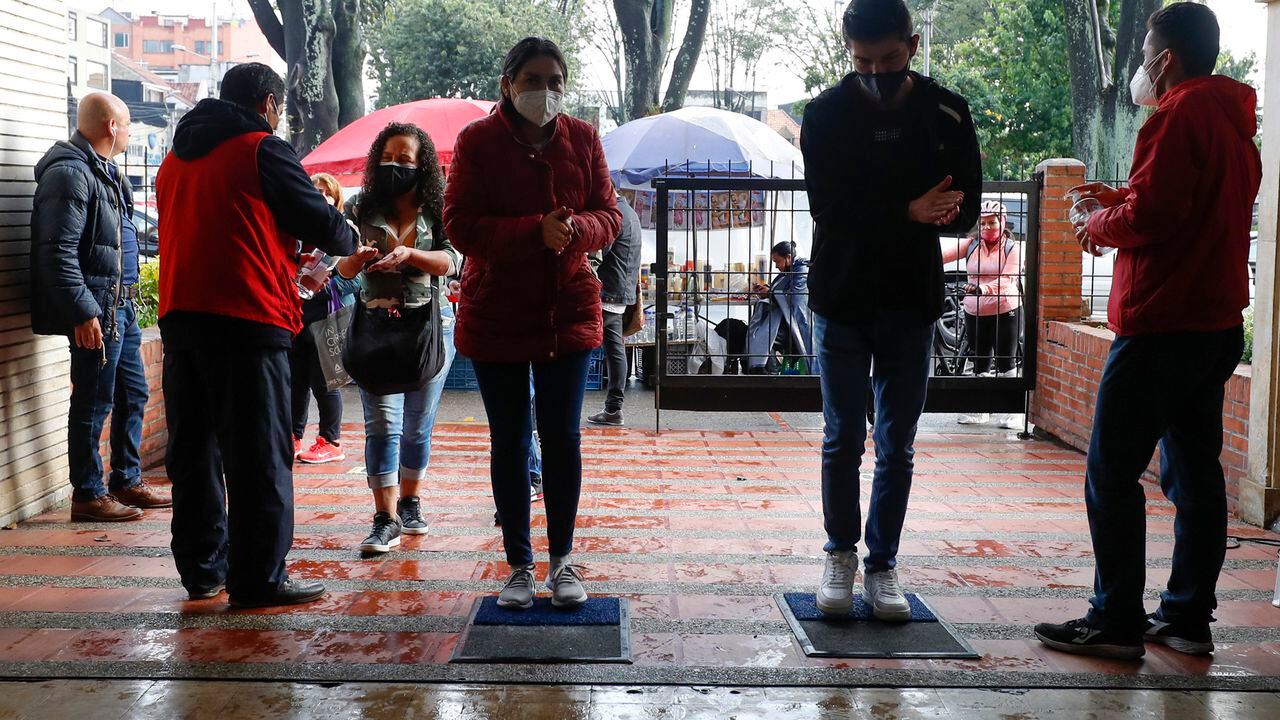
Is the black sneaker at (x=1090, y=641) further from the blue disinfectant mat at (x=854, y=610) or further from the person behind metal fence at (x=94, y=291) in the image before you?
the person behind metal fence at (x=94, y=291)

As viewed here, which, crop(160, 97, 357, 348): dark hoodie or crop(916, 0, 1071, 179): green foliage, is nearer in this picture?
crop(160, 97, 357, 348): dark hoodie

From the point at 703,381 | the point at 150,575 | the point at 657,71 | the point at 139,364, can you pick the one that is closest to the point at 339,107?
the point at 657,71

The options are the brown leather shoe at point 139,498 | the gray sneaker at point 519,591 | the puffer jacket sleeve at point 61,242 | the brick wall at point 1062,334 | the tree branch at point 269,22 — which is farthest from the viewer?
the tree branch at point 269,22

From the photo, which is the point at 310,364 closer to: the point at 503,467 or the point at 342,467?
the point at 342,467

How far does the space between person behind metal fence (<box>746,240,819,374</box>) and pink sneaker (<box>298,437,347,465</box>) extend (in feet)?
10.1

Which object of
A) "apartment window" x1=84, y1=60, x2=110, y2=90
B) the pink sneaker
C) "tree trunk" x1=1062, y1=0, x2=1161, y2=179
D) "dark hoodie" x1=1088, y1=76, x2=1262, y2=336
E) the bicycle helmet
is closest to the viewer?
"dark hoodie" x1=1088, y1=76, x2=1262, y2=336

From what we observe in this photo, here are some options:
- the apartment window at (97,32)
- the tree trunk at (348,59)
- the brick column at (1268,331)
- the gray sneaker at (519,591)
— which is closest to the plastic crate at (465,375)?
the brick column at (1268,331)

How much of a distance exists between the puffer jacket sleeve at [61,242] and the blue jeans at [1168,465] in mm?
4245

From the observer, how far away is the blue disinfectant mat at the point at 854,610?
389 centimetres

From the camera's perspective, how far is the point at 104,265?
5246mm

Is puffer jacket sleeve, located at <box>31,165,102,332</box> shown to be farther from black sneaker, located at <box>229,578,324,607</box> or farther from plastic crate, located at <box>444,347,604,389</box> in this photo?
plastic crate, located at <box>444,347,604,389</box>

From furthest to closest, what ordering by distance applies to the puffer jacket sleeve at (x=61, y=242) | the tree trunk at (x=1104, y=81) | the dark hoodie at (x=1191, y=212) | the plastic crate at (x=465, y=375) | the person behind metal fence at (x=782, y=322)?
the tree trunk at (x=1104, y=81)
the plastic crate at (x=465, y=375)
the person behind metal fence at (x=782, y=322)
the puffer jacket sleeve at (x=61, y=242)
the dark hoodie at (x=1191, y=212)

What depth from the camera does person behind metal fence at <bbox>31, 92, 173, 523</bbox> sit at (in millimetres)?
5023

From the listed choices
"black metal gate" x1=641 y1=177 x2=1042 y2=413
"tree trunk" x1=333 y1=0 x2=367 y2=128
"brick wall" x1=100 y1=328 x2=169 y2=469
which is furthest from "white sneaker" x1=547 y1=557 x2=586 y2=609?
"tree trunk" x1=333 y1=0 x2=367 y2=128
